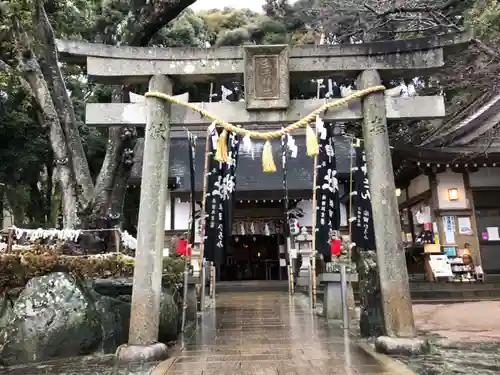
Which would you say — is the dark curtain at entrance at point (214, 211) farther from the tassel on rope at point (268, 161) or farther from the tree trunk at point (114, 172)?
the tassel on rope at point (268, 161)

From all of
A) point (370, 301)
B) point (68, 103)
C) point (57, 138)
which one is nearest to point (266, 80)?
point (370, 301)

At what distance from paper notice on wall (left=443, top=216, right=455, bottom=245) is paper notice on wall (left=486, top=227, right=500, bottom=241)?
3.99 feet

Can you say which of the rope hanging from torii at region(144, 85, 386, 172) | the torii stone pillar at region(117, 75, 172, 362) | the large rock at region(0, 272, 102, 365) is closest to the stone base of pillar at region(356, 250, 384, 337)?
the rope hanging from torii at region(144, 85, 386, 172)

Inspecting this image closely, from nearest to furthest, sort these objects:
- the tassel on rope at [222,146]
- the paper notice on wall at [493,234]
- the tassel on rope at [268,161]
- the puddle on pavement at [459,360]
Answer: the puddle on pavement at [459,360] → the tassel on rope at [268,161] → the tassel on rope at [222,146] → the paper notice on wall at [493,234]

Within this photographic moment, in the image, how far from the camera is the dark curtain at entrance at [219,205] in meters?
8.95

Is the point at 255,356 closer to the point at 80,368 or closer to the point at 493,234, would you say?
the point at 80,368

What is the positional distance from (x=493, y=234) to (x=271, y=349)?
A: 1163 cm

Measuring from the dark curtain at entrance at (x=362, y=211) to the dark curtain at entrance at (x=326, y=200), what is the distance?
0.71m

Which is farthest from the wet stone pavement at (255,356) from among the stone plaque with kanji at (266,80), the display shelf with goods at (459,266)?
the display shelf with goods at (459,266)

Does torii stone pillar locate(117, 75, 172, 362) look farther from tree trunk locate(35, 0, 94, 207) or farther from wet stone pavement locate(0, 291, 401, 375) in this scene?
tree trunk locate(35, 0, 94, 207)

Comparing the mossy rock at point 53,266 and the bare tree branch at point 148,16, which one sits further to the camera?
the bare tree branch at point 148,16

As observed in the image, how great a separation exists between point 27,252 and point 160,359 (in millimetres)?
3006

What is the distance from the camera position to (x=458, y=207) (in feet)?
48.3

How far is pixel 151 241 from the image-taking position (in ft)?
19.5
